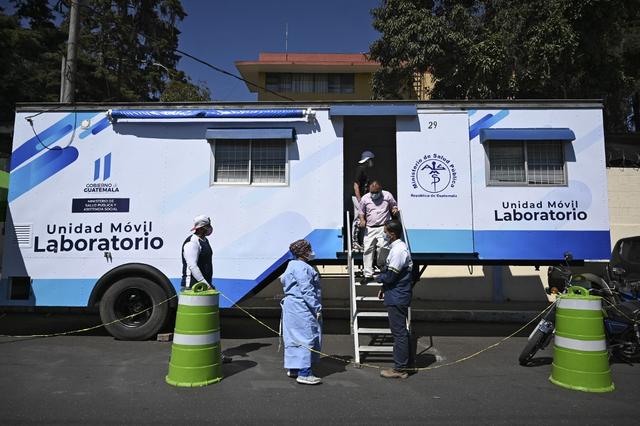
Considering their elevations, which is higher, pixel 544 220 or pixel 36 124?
pixel 36 124

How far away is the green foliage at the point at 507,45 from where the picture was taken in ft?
36.9

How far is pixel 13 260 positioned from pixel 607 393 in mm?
7942

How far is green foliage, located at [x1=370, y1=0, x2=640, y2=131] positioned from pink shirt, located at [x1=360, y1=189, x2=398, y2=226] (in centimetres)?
661

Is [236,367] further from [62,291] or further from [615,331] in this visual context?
[615,331]

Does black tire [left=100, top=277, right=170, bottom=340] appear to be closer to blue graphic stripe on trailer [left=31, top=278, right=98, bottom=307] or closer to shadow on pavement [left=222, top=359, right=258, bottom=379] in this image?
blue graphic stripe on trailer [left=31, top=278, right=98, bottom=307]

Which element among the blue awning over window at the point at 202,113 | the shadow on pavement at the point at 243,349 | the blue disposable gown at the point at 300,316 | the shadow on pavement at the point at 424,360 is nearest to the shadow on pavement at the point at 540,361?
the shadow on pavement at the point at 424,360

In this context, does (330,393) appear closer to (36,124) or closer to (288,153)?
(288,153)

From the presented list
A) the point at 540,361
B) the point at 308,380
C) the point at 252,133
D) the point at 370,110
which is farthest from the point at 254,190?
the point at 540,361

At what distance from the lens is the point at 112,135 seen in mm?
7426

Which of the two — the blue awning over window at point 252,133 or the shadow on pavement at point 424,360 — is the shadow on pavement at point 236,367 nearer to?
the shadow on pavement at point 424,360

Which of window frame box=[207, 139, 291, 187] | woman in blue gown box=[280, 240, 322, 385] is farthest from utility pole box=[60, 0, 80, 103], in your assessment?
woman in blue gown box=[280, 240, 322, 385]

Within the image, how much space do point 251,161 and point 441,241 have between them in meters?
3.12

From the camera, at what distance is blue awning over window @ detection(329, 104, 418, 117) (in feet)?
24.0

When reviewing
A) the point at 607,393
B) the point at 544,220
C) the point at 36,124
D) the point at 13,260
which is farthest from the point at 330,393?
the point at 36,124
